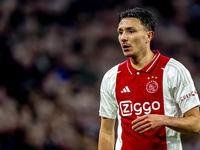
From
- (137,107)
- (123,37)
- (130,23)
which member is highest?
(130,23)

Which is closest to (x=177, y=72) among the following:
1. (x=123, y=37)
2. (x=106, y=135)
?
(x=123, y=37)

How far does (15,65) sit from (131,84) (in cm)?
280

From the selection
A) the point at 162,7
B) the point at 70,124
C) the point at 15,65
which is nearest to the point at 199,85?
the point at 162,7

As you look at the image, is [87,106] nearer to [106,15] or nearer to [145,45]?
[106,15]

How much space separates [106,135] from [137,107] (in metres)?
0.44

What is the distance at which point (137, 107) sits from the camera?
2297mm

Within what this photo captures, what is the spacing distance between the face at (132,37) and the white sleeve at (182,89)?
1.10ft

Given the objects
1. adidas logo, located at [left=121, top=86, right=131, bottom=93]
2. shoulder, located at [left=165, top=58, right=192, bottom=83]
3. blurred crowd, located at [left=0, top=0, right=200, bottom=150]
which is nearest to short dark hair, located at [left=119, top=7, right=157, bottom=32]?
shoulder, located at [left=165, top=58, right=192, bottom=83]

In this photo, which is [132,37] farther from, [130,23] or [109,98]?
[109,98]

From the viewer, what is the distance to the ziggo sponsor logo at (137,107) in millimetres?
2250

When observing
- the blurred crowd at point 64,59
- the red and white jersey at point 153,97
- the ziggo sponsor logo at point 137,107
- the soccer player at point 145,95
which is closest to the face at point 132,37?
the soccer player at point 145,95

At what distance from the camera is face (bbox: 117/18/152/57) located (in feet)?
7.77

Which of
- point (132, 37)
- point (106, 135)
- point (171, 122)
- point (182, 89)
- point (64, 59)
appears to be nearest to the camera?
point (171, 122)

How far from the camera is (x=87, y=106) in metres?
4.34
